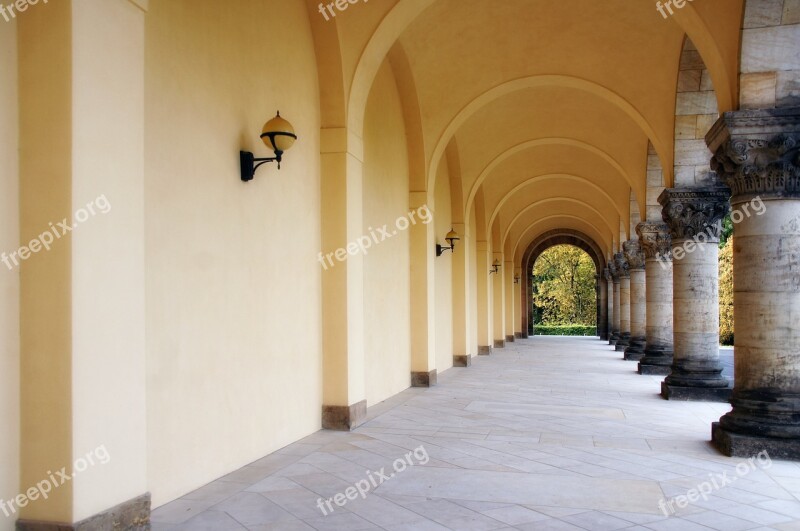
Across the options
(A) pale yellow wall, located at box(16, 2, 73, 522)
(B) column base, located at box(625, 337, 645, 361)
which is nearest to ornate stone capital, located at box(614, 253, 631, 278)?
(B) column base, located at box(625, 337, 645, 361)

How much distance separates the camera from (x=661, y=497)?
5.12m

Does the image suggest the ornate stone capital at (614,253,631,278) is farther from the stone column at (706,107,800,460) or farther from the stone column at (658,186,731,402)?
the stone column at (706,107,800,460)

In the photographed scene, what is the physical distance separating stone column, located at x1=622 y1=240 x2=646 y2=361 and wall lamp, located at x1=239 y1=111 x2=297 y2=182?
1451cm

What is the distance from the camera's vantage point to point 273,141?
603 centimetres

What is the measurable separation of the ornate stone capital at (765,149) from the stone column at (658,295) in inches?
302

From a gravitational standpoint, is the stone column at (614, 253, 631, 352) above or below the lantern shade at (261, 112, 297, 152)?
below

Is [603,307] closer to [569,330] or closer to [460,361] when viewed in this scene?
[569,330]

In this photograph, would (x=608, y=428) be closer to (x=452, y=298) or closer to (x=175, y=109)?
(x=175, y=109)

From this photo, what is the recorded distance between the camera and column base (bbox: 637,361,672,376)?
14.4 m

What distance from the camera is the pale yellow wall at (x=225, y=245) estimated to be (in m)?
4.96

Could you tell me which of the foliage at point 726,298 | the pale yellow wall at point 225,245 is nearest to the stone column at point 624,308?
the foliage at point 726,298

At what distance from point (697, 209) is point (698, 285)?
1.19 m

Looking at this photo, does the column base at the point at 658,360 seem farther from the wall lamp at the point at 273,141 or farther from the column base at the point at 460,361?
the wall lamp at the point at 273,141

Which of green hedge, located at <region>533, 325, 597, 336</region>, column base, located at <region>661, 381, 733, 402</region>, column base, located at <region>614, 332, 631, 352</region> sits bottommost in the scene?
green hedge, located at <region>533, 325, 597, 336</region>
